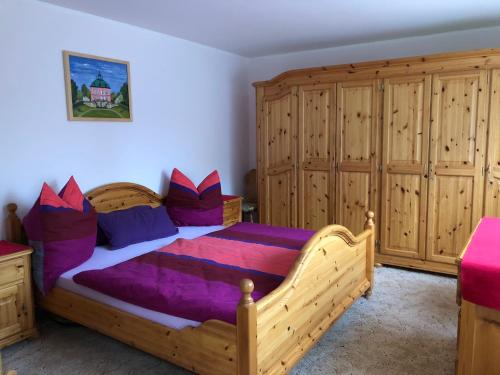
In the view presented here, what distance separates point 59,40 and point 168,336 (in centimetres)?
238

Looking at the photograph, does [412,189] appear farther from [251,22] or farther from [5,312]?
[5,312]

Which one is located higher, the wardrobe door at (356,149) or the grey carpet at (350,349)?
the wardrobe door at (356,149)

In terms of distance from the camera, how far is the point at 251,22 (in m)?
3.51

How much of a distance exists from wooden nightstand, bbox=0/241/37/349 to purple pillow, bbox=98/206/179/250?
0.62 m

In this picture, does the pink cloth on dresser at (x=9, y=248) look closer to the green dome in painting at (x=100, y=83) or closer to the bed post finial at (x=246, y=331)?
the green dome in painting at (x=100, y=83)

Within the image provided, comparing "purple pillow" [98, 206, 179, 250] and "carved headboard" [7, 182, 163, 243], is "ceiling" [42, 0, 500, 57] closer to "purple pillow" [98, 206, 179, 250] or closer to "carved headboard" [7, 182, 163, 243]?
"carved headboard" [7, 182, 163, 243]

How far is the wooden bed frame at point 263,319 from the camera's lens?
182 centimetres

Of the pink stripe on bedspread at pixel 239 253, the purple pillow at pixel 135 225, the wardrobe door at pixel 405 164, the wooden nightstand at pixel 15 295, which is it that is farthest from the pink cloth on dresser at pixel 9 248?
the wardrobe door at pixel 405 164

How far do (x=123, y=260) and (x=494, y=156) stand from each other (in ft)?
10.4

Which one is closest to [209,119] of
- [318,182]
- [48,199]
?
[318,182]

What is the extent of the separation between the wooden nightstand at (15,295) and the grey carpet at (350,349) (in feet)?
0.38

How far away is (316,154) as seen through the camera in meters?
4.19

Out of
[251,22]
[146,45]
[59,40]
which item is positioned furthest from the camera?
[146,45]

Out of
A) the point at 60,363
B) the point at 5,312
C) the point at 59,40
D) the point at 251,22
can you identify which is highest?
the point at 251,22
